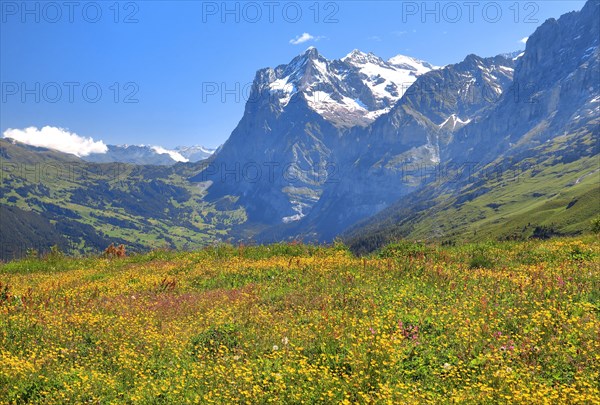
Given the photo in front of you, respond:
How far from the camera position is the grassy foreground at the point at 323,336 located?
28.2 ft

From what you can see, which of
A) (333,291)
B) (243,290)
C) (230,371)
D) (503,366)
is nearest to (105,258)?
(243,290)

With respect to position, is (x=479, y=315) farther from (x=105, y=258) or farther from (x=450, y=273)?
(x=105, y=258)

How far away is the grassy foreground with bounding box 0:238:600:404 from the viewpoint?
860 centimetres

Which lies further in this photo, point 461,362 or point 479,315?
point 479,315

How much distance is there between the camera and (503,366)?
29.1 ft

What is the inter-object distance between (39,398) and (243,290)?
8714 millimetres

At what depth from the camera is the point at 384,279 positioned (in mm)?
16625

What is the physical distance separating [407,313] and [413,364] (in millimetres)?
2754

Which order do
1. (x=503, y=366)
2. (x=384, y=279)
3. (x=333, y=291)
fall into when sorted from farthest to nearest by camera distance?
(x=384, y=279), (x=333, y=291), (x=503, y=366)

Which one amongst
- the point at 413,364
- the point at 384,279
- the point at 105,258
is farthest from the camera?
the point at 105,258

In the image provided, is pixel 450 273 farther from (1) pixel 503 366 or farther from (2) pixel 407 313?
(1) pixel 503 366

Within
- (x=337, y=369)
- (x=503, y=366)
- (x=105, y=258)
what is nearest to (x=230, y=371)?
(x=337, y=369)

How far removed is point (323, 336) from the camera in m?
10.8

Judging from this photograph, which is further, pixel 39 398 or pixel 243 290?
pixel 243 290
